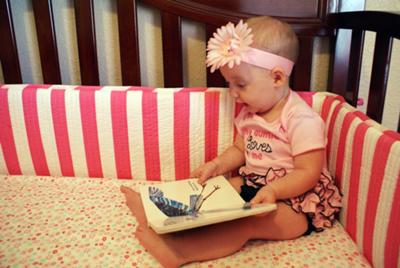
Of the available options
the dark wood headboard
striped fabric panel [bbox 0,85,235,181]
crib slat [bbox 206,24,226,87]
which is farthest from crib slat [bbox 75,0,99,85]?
crib slat [bbox 206,24,226,87]

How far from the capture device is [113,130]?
0.95 metres

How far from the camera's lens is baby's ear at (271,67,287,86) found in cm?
72

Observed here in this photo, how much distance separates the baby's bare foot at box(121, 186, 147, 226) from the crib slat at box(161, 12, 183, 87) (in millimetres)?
336

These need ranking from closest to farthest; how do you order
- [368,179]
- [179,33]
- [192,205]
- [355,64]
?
[368,179], [192,205], [355,64], [179,33]

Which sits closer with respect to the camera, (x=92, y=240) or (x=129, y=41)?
(x=92, y=240)

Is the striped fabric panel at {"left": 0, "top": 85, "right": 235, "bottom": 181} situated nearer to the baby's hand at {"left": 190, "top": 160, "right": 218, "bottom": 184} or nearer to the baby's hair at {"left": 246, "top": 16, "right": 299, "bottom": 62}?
the baby's hand at {"left": 190, "top": 160, "right": 218, "bottom": 184}

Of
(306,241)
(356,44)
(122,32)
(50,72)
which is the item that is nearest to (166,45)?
(122,32)

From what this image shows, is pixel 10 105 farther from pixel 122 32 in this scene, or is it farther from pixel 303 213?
pixel 303 213

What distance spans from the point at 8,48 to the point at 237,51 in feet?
2.49

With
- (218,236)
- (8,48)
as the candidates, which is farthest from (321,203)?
(8,48)

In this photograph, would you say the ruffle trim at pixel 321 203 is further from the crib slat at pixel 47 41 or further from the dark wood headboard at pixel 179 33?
the crib slat at pixel 47 41

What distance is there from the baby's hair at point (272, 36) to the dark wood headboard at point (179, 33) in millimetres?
198

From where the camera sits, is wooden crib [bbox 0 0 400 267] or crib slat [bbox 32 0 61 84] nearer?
wooden crib [bbox 0 0 400 267]

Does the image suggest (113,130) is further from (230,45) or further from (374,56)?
(374,56)
